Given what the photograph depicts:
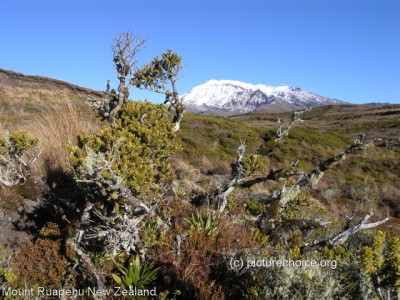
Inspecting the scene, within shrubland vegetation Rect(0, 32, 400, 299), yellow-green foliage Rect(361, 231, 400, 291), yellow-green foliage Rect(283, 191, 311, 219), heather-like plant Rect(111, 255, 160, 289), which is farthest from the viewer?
yellow-green foliage Rect(283, 191, 311, 219)

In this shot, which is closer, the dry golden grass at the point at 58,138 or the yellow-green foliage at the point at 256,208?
the dry golden grass at the point at 58,138

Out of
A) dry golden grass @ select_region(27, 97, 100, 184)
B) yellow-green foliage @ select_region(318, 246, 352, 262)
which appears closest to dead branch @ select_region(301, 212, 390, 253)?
yellow-green foliage @ select_region(318, 246, 352, 262)

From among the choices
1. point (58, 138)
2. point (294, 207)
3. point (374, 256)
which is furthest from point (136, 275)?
point (58, 138)

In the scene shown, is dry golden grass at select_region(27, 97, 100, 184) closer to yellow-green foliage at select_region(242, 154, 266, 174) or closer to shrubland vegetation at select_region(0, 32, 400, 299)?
shrubland vegetation at select_region(0, 32, 400, 299)

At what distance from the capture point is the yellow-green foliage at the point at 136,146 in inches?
140

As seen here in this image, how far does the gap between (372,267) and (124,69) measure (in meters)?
4.81

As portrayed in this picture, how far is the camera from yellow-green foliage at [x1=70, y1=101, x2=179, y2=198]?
11.7 ft

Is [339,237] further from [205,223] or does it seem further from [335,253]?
[205,223]

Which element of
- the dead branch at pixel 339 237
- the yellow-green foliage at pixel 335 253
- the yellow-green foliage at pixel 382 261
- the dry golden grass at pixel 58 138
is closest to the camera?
the yellow-green foliage at pixel 382 261

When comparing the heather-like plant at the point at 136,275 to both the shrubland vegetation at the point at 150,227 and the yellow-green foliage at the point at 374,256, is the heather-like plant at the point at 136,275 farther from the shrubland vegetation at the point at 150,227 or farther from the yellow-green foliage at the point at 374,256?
the yellow-green foliage at the point at 374,256

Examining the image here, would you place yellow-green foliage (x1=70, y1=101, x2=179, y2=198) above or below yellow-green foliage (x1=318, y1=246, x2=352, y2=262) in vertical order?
above

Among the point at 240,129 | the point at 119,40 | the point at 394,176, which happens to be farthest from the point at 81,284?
the point at 240,129

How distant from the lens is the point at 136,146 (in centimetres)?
396

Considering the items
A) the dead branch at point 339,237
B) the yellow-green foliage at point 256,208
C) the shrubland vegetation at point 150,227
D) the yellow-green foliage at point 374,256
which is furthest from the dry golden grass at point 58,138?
the yellow-green foliage at point 374,256
